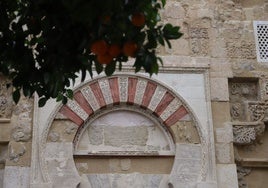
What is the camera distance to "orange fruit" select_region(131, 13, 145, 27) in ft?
6.16

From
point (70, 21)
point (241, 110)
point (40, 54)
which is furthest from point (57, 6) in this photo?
point (241, 110)

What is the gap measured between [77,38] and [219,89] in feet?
9.24

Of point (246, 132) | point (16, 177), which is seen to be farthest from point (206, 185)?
point (16, 177)

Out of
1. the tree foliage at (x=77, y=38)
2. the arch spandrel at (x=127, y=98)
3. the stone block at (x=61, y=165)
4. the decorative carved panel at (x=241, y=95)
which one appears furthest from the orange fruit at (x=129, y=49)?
the decorative carved panel at (x=241, y=95)

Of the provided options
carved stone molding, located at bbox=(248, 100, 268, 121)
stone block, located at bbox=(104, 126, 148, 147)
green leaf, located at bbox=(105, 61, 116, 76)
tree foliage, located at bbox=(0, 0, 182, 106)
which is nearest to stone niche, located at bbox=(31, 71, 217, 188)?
stone block, located at bbox=(104, 126, 148, 147)

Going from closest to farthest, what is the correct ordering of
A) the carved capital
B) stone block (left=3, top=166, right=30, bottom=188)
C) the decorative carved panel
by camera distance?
1. stone block (left=3, top=166, right=30, bottom=188)
2. the carved capital
3. the decorative carved panel

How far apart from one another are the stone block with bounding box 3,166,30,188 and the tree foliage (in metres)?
1.96

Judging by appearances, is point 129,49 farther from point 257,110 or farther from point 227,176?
point 257,110

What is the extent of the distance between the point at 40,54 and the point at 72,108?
2200mm

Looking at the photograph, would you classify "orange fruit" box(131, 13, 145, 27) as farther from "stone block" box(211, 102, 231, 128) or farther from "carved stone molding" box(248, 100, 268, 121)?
"carved stone molding" box(248, 100, 268, 121)

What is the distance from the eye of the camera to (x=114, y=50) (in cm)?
183

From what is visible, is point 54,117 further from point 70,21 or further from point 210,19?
point 70,21

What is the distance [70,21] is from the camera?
2.06 m

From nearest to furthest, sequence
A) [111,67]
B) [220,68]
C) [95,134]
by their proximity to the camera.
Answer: [111,67]
[95,134]
[220,68]
